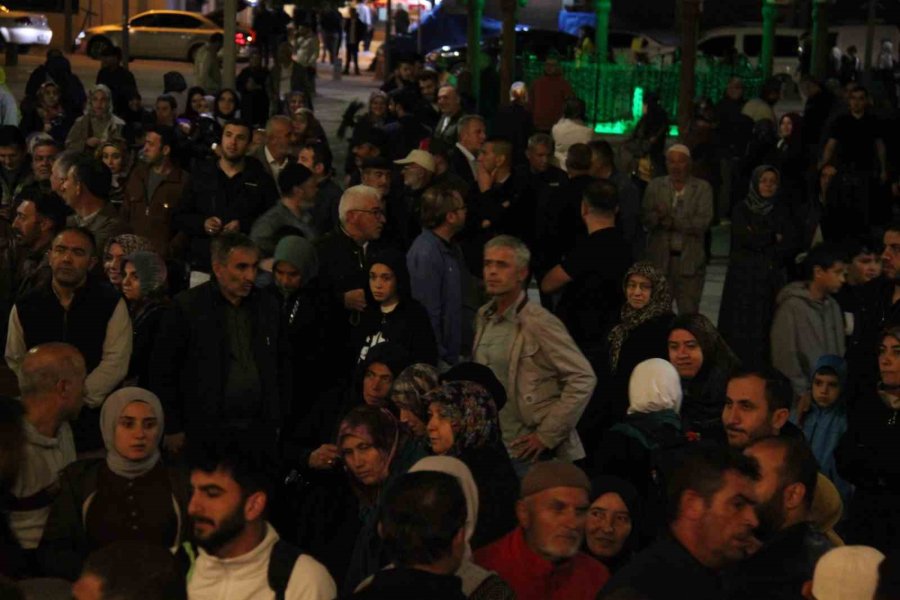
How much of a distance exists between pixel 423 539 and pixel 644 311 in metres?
4.49

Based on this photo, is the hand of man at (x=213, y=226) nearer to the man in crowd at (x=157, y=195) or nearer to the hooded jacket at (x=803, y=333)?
the man in crowd at (x=157, y=195)

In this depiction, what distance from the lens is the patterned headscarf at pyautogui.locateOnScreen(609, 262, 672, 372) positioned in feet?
31.0

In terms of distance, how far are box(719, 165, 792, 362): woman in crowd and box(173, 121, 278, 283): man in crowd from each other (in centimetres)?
335

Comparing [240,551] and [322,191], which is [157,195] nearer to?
[322,191]

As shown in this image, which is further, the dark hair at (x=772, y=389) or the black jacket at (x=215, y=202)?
the black jacket at (x=215, y=202)

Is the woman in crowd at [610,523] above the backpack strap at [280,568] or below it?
below

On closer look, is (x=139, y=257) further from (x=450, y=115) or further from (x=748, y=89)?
(x=748, y=89)

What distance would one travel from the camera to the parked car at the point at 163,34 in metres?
40.6

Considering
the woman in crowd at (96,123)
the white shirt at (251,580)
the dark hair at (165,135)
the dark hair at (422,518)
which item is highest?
the dark hair at (165,135)

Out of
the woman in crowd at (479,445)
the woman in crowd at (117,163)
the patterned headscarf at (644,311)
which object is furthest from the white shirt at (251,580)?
the woman in crowd at (117,163)

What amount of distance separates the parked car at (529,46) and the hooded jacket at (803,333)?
2171cm

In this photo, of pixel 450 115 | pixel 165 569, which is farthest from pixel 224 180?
pixel 165 569

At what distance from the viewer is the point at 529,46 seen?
37.1m

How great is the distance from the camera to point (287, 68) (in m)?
23.4
